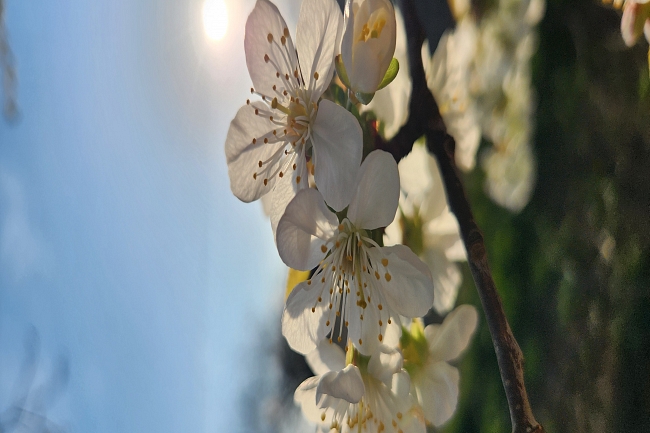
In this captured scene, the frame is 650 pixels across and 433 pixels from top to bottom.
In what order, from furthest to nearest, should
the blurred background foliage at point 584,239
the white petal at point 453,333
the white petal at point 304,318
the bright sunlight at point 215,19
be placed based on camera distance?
the bright sunlight at point 215,19
the white petal at point 304,318
the white petal at point 453,333
the blurred background foliage at point 584,239

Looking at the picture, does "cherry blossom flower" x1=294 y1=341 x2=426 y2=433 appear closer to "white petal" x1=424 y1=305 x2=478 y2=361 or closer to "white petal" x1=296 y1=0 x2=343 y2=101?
"white petal" x1=424 y1=305 x2=478 y2=361

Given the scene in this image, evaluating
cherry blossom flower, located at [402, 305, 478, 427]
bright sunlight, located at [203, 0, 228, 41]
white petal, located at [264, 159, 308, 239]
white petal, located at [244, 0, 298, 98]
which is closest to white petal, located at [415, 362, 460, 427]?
cherry blossom flower, located at [402, 305, 478, 427]

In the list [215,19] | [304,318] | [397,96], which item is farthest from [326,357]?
[215,19]

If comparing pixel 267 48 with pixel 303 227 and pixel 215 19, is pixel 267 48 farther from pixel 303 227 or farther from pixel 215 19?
pixel 215 19

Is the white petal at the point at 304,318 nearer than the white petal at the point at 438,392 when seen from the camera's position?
No

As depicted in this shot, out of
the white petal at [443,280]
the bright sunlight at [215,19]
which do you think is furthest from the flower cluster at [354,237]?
the bright sunlight at [215,19]

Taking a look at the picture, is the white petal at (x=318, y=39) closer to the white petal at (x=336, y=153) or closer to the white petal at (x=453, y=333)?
the white petal at (x=336, y=153)

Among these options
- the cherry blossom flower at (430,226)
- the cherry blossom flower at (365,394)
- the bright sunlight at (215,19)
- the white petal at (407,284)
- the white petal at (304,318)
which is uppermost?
the bright sunlight at (215,19)
